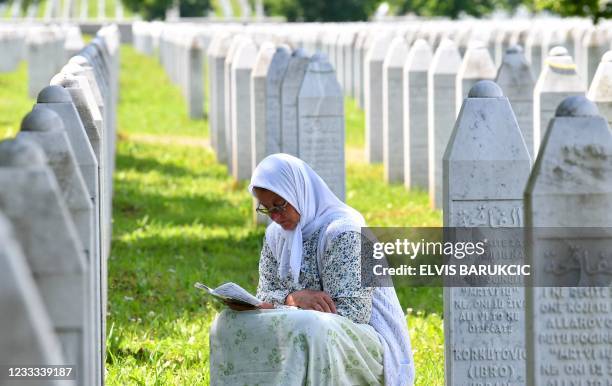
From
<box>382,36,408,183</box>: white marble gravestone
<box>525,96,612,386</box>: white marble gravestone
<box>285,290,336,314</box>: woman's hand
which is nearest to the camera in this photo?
<box>525,96,612,386</box>: white marble gravestone

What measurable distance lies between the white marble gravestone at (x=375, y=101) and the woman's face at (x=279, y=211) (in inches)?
461

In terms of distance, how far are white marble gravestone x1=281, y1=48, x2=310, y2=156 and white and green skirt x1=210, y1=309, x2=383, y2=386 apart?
6323 millimetres

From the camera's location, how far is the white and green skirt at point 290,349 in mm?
6508

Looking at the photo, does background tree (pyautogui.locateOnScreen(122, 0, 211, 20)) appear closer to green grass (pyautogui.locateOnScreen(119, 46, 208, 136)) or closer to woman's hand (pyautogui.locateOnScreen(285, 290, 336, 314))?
green grass (pyautogui.locateOnScreen(119, 46, 208, 136))

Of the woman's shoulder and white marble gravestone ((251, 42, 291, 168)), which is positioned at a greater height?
white marble gravestone ((251, 42, 291, 168))

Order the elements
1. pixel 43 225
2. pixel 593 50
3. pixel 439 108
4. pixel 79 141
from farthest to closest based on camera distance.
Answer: pixel 593 50 → pixel 439 108 → pixel 79 141 → pixel 43 225

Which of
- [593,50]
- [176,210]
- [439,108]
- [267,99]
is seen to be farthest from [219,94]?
[439,108]

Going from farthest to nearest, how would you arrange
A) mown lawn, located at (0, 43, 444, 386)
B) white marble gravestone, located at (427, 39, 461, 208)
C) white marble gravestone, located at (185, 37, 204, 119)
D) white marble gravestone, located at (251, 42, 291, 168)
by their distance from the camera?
white marble gravestone, located at (185, 37, 204, 119) → white marble gravestone, located at (427, 39, 461, 208) → white marble gravestone, located at (251, 42, 291, 168) → mown lawn, located at (0, 43, 444, 386)

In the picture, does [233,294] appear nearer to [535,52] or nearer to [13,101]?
[535,52]

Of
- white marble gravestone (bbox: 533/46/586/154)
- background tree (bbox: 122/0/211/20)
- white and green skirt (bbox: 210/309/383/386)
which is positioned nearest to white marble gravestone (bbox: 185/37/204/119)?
white marble gravestone (bbox: 533/46/586/154)

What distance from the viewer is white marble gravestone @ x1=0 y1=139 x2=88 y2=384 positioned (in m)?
4.58

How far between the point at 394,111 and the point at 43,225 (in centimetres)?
1228

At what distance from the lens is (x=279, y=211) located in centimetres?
698

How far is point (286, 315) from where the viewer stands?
6562 millimetres
